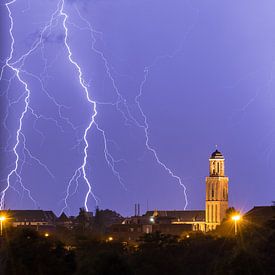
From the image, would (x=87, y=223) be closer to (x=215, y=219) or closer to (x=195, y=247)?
(x=215, y=219)

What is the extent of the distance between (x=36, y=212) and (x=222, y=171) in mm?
33875

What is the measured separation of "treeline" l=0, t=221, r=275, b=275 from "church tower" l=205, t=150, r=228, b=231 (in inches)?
3158

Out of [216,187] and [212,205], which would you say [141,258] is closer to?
[216,187]

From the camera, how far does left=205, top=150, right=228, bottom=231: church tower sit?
128m

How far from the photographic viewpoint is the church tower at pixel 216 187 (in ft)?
422

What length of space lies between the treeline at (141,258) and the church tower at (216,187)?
263 feet

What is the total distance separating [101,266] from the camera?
30516mm

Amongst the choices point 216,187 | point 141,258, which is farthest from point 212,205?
point 141,258

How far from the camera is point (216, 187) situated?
12925 centimetres

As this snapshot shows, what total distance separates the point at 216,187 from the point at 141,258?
8961 cm

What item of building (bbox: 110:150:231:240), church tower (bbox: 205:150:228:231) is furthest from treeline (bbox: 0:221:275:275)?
church tower (bbox: 205:150:228:231)

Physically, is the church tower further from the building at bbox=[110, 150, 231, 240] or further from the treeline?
the treeline

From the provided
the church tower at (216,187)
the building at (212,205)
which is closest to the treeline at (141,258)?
the building at (212,205)

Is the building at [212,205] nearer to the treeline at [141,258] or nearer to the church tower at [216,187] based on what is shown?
the church tower at [216,187]
